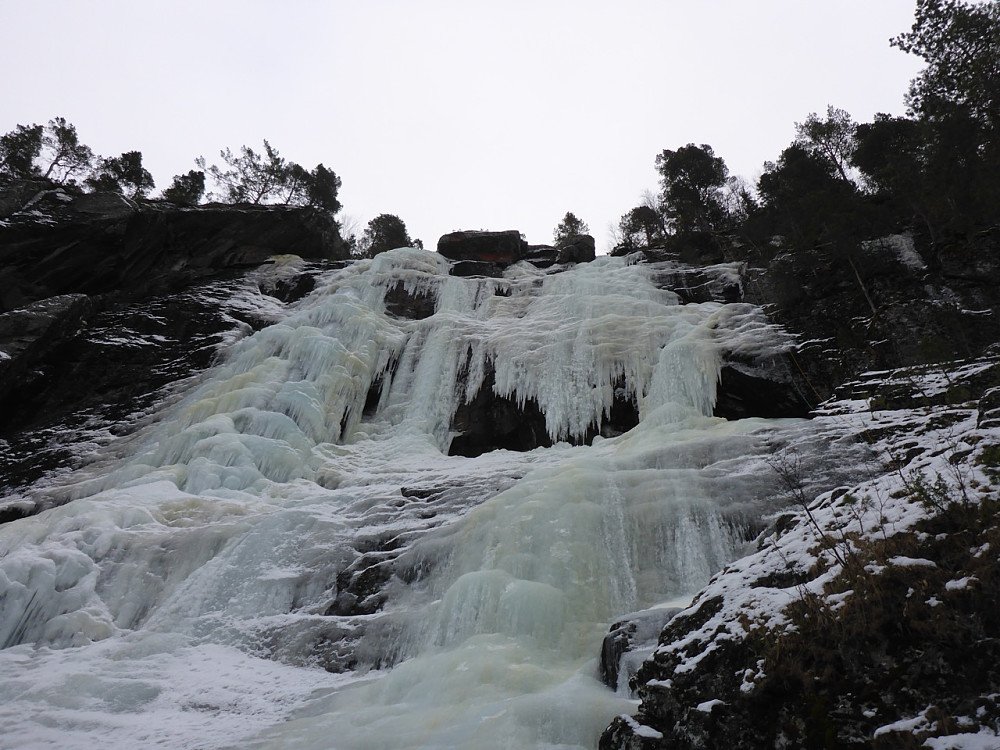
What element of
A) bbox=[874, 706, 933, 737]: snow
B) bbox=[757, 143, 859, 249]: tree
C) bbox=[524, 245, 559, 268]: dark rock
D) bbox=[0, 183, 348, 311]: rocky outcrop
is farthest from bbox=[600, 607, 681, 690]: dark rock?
bbox=[524, 245, 559, 268]: dark rock

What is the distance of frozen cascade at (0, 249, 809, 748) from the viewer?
5.34 m

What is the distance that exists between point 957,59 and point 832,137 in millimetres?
9796

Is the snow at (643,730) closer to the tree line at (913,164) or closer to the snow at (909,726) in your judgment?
the snow at (909,726)

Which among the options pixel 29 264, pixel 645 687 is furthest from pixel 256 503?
pixel 29 264

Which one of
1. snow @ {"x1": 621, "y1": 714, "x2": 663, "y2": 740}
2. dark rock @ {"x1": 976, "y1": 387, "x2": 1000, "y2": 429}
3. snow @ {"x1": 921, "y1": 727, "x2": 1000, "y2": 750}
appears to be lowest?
snow @ {"x1": 621, "y1": 714, "x2": 663, "y2": 740}

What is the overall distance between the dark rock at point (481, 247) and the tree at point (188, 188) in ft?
43.5

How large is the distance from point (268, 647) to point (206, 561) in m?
1.99

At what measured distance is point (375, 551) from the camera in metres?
8.45

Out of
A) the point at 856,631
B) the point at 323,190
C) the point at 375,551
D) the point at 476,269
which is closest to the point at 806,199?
the point at 476,269

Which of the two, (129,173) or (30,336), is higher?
(129,173)

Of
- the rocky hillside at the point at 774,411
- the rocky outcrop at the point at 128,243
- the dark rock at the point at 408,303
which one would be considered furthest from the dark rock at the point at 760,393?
the rocky outcrop at the point at 128,243

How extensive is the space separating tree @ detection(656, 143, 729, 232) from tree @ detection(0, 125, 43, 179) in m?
28.1

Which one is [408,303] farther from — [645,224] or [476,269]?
[645,224]

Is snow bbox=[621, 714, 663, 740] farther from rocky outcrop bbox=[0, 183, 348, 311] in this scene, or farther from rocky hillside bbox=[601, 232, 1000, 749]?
rocky outcrop bbox=[0, 183, 348, 311]
